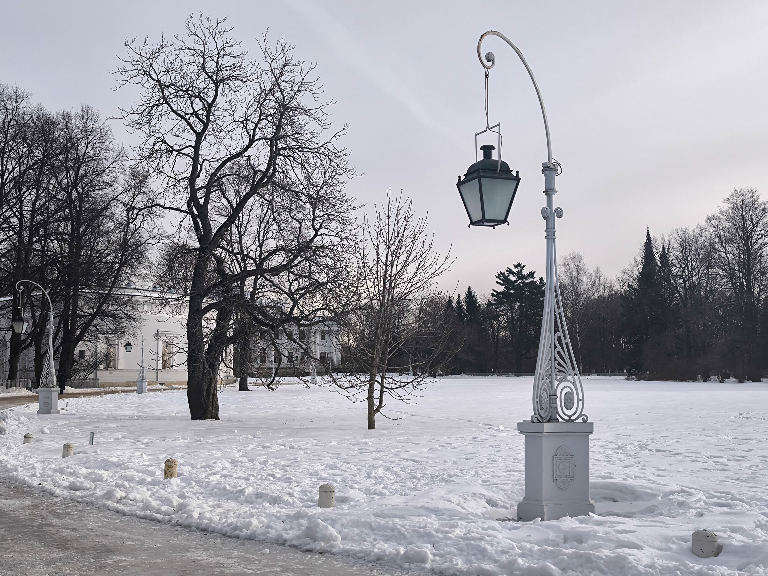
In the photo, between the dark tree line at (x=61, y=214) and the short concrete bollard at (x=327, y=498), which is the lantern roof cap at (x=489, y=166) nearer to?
the short concrete bollard at (x=327, y=498)

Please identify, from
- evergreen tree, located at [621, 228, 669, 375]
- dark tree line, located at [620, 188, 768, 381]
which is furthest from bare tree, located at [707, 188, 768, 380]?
evergreen tree, located at [621, 228, 669, 375]

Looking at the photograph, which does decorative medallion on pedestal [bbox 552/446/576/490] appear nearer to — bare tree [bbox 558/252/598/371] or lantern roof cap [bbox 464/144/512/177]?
lantern roof cap [bbox 464/144/512/177]

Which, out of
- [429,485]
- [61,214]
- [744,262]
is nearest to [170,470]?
[429,485]

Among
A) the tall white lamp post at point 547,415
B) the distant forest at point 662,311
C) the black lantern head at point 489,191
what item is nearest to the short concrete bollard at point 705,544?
the tall white lamp post at point 547,415

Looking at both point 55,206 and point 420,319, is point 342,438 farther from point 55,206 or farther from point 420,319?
point 55,206

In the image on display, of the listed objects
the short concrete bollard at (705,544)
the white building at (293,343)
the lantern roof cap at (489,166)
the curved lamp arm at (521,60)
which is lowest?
the short concrete bollard at (705,544)

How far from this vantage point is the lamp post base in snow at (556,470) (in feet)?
28.0

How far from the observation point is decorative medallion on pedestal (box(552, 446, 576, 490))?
8602 millimetres

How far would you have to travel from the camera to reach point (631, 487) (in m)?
11.1

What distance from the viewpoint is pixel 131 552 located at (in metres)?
7.64

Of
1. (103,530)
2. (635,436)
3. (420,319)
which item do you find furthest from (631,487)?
(420,319)

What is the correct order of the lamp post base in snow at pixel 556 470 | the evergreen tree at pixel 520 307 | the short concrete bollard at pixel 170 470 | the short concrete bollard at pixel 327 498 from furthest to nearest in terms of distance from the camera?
the evergreen tree at pixel 520 307, the short concrete bollard at pixel 170 470, the short concrete bollard at pixel 327 498, the lamp post base in snow at pixel 556 470

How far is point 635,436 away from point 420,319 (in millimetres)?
6583

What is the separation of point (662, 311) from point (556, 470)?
78.5 meters
